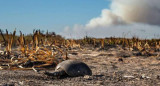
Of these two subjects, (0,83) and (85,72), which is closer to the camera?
(0,83)

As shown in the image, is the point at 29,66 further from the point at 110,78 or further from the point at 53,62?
the point at 110,78

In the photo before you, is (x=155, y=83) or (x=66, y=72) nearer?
(x=155, y=83)

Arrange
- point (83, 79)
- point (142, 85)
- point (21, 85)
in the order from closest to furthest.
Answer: point (21, 85)
point (142, 85)
point (83, 79)

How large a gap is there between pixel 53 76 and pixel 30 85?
582 millimetres

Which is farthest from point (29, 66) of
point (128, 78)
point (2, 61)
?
point (128, 78)

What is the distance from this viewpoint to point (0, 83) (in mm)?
2734

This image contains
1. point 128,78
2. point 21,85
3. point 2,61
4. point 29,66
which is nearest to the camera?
point 21,85

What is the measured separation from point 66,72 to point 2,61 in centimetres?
195

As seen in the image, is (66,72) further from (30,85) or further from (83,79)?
(30,85)

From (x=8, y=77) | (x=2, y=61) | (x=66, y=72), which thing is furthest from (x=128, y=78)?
(x=2, y=61)

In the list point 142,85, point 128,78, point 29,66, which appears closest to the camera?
point 142,85

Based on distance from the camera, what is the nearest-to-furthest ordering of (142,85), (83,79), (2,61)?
(142,85) → (83,79) → (2,61)

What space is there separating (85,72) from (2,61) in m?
2.04

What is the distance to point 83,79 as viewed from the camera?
3080 millimetres
